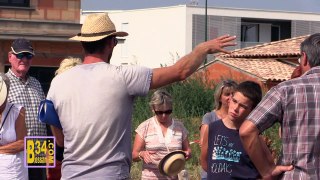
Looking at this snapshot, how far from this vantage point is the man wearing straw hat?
230 inches

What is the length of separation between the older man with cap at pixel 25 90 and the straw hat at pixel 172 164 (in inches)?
54.0

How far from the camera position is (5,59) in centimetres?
2209

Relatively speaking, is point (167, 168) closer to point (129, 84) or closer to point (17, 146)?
point (17, 146)

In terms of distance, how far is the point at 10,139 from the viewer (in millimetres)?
8125

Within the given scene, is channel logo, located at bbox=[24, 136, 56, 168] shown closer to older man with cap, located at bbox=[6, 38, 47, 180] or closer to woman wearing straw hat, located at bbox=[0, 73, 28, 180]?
woman wearing straw hat, located at bbox=[0, 73, 28, 180]

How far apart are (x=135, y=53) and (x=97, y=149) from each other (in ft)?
235

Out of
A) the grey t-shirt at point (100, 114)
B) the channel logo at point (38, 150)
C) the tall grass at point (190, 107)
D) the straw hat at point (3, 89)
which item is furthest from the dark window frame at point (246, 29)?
the grey t-shirt at point (100, 114)

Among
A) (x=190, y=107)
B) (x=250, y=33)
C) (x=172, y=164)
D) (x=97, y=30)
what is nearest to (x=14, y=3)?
(x=190, y=107)

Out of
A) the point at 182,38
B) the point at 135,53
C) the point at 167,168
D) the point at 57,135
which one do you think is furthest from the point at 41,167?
the point at 135,53

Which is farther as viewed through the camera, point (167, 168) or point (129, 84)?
point (167, 168)

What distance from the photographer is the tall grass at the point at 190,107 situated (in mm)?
16317

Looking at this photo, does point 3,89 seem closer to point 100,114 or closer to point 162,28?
point 100,114

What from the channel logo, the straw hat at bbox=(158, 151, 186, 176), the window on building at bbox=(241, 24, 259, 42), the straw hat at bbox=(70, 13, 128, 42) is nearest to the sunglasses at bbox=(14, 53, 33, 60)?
the channel logo

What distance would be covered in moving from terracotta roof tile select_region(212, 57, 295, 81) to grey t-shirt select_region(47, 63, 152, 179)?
36.4 metres
